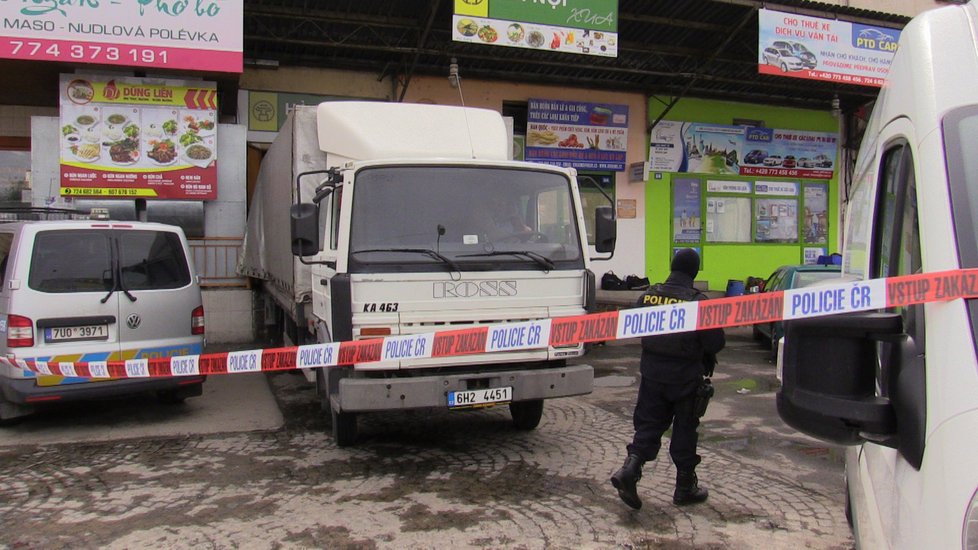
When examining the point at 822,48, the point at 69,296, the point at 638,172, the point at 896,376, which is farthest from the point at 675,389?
the point at 638,172

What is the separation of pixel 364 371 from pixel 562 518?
184cm

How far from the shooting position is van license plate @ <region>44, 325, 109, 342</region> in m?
6.55

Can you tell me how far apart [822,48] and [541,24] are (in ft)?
19.2

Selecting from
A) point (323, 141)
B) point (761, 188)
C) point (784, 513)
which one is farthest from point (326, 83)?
point (784, 513)

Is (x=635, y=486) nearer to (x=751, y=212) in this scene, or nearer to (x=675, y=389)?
(x=675, y=389)

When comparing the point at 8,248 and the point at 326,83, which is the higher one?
the point at 326,83

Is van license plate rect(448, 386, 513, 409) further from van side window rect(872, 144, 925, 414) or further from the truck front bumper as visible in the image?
van side window rect(872, 144, 925, 414)

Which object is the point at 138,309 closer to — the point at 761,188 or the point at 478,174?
the point at 478,174

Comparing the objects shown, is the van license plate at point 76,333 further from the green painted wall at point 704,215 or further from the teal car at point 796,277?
the green painted wall at point 704,215

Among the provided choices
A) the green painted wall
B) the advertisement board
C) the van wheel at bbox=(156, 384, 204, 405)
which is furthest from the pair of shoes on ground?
the green painted wall

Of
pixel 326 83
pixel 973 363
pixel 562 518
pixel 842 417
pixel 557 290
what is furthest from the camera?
pixel 326 83

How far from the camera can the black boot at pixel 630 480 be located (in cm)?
456

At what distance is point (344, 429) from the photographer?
242 inches

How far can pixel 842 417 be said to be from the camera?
72.8 inches
